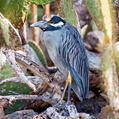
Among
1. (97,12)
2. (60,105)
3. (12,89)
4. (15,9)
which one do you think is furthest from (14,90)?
→ (97,12)

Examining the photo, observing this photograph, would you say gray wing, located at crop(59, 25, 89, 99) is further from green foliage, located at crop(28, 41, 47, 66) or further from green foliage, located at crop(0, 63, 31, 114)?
green foliage, located at crop(28, 41, 47, 66)

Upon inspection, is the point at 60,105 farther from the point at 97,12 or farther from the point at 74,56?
the point at 97,12

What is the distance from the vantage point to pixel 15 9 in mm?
2262

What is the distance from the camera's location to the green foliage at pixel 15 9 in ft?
7.34

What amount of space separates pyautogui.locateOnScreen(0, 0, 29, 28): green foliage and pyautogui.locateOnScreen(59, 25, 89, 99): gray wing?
41cm

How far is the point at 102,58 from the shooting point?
4.96 ft

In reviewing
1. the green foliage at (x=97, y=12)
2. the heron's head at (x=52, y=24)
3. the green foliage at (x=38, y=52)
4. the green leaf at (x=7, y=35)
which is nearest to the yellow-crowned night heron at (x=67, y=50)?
the heron's head at (x=52, y=24)

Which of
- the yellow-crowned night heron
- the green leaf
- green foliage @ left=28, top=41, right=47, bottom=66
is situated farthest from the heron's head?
green foliage @ left=28, top=41, right=47, bottom=66

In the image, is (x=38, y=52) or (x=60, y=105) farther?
(x=38, y=52)

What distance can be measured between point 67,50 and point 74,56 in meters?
0.08

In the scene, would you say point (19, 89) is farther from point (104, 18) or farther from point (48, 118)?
point (104, 18)

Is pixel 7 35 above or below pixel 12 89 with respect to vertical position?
above

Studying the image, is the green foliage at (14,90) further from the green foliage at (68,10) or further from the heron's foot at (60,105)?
the green foliage at (68,10)

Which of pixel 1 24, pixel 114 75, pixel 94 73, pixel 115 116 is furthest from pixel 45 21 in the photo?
pixel 94 73
